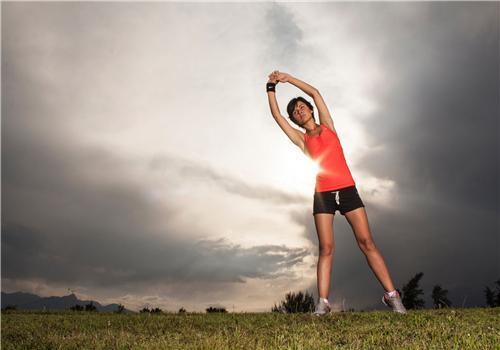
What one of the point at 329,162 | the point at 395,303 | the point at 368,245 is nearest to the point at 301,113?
the point at 329,162

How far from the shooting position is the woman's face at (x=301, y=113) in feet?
29.6

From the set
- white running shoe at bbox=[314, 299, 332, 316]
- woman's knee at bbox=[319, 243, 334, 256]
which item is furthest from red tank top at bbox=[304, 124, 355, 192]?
white running shoe at bbox=[314, 299, 332, 316]

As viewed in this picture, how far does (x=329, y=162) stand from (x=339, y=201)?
733 mm

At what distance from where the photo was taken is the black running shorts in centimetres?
870

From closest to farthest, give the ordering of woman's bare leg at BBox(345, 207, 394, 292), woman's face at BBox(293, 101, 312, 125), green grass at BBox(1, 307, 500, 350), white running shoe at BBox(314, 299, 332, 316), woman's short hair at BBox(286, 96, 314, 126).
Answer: green grass at BBox(1, 307, 500, 350) → white running shoe at BBox(314, 299, 332, 316) → woman's bare leg at BBox(345, 207, 394, 292) → woman's face at BBox(293, 101, 312, 125) → woman's short hair at BBox(286, 96, 314, 126)

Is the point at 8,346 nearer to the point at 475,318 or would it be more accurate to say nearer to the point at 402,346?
the point at 402,346

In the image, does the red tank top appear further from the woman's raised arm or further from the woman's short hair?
the woman's short hair

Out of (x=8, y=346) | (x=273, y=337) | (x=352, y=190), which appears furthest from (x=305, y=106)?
(x=8, y=346)

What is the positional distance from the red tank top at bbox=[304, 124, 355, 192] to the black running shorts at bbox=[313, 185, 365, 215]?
9 centimetres

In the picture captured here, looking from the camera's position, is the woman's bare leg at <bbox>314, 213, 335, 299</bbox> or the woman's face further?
the woman's face

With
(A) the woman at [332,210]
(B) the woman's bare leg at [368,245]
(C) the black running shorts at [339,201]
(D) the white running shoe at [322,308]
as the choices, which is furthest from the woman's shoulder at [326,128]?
(D) the white running shoe at [322,308]

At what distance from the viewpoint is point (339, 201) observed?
28.6 feet

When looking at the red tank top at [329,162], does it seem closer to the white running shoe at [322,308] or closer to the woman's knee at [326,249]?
the woman's knee at [326,249]

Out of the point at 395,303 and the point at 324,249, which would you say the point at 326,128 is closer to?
the point at 324,249
